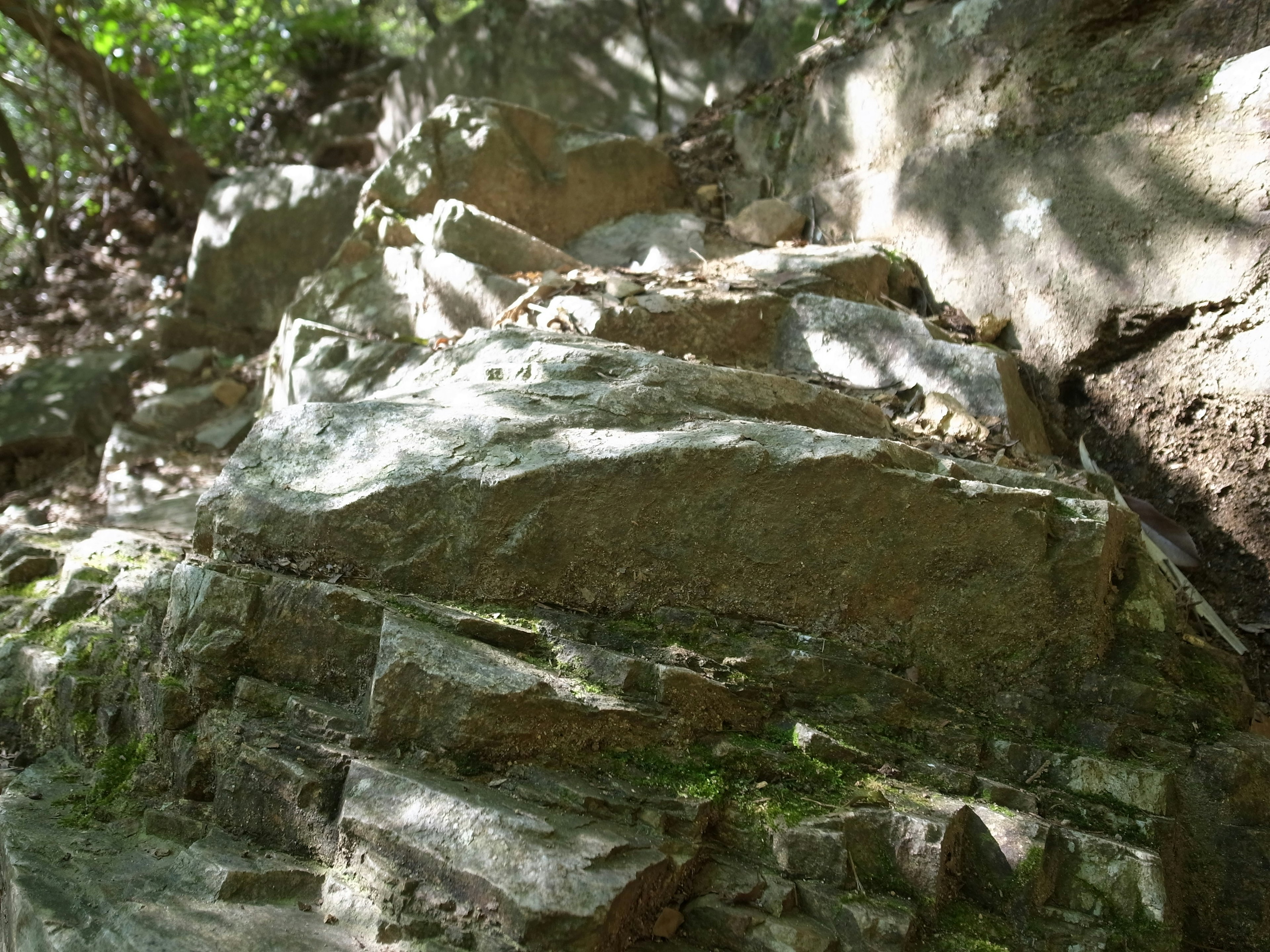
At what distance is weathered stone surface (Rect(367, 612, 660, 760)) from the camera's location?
2.63 meters

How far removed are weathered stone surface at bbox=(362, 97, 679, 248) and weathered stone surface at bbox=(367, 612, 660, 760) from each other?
4.39 metres

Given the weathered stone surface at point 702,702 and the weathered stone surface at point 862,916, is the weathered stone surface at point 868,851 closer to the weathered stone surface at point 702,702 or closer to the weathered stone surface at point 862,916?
the weathered stone surface at point 862,916

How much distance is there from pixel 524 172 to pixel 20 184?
6819 mm

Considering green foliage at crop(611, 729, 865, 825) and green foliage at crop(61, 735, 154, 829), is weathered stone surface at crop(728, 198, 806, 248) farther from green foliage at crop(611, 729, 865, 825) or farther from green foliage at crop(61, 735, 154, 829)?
green foliage at crop(61, 735, 154, 829)

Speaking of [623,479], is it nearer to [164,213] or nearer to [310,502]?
[310,502]

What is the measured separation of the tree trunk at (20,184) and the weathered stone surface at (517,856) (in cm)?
1022

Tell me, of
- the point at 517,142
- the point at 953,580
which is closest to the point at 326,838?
the point at 953,580

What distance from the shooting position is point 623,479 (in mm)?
3160

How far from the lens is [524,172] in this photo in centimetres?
664

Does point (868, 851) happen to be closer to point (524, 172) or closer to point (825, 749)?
point (825, 749)

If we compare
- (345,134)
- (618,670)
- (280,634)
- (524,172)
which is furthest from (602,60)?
(618,670)

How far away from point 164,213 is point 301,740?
9.65 m

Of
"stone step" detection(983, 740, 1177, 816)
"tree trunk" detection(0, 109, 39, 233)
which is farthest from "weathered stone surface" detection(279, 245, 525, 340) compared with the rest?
"tree trunk" detection(0, 109, 39, 233)

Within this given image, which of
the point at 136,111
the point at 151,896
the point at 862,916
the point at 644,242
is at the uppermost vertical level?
the point at 136,111
